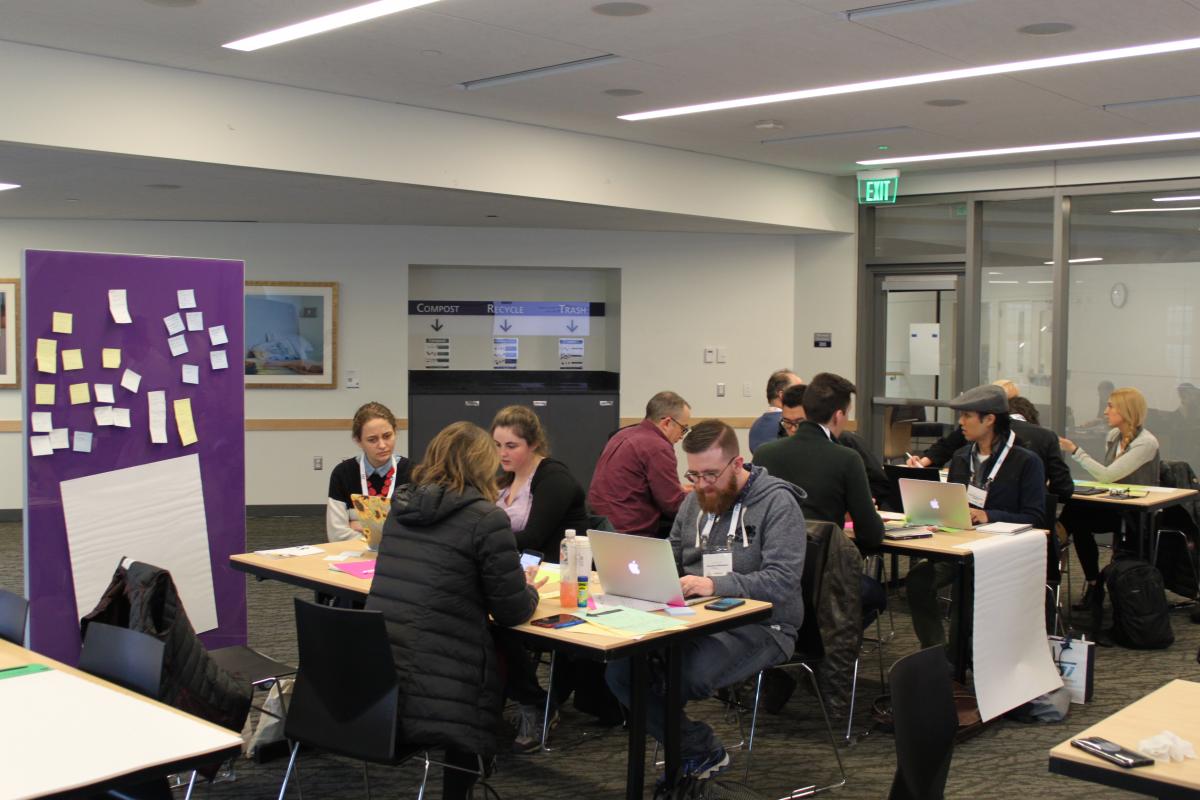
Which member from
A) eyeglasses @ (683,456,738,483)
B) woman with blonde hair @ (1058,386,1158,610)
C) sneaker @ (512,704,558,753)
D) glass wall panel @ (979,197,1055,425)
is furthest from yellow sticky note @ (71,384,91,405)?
glass wall panel @ (979,197,1055,425)

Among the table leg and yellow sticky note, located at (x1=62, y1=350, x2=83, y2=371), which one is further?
yellow sticky note, located at (x1=62, y1=350, x2=83, y2=371)

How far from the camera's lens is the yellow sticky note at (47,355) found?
15.9 feet

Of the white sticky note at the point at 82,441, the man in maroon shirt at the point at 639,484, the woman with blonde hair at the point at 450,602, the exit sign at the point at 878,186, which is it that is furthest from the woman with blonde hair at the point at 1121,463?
the white sticky note at the point at 82,441

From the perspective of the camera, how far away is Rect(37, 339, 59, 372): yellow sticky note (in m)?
4.84

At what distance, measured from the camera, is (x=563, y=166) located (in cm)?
879

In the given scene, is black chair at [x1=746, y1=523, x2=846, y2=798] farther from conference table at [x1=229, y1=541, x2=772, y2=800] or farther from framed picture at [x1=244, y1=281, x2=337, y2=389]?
framed picture at [x1=244, y1=281, x2=337, y2=389]

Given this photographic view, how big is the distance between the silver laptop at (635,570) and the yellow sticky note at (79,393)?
7.72ft

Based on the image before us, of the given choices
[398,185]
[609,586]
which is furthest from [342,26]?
[609,586]

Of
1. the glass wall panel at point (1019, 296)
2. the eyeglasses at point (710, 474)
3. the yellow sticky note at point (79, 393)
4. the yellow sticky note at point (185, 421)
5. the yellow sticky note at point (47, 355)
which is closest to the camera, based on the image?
the eyeglasses at point (710, 474)

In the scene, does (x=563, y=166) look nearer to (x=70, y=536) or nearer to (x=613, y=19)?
(x=613, y=19)

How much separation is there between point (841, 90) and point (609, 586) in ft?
13.6

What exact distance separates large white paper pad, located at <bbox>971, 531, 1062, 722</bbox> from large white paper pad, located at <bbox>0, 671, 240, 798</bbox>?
3.41 metres

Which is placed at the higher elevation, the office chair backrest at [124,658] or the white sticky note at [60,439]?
the white sticky note at [60,439]

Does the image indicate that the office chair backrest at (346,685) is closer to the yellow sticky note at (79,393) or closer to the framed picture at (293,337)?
the yellow sticky note at (79,393)
